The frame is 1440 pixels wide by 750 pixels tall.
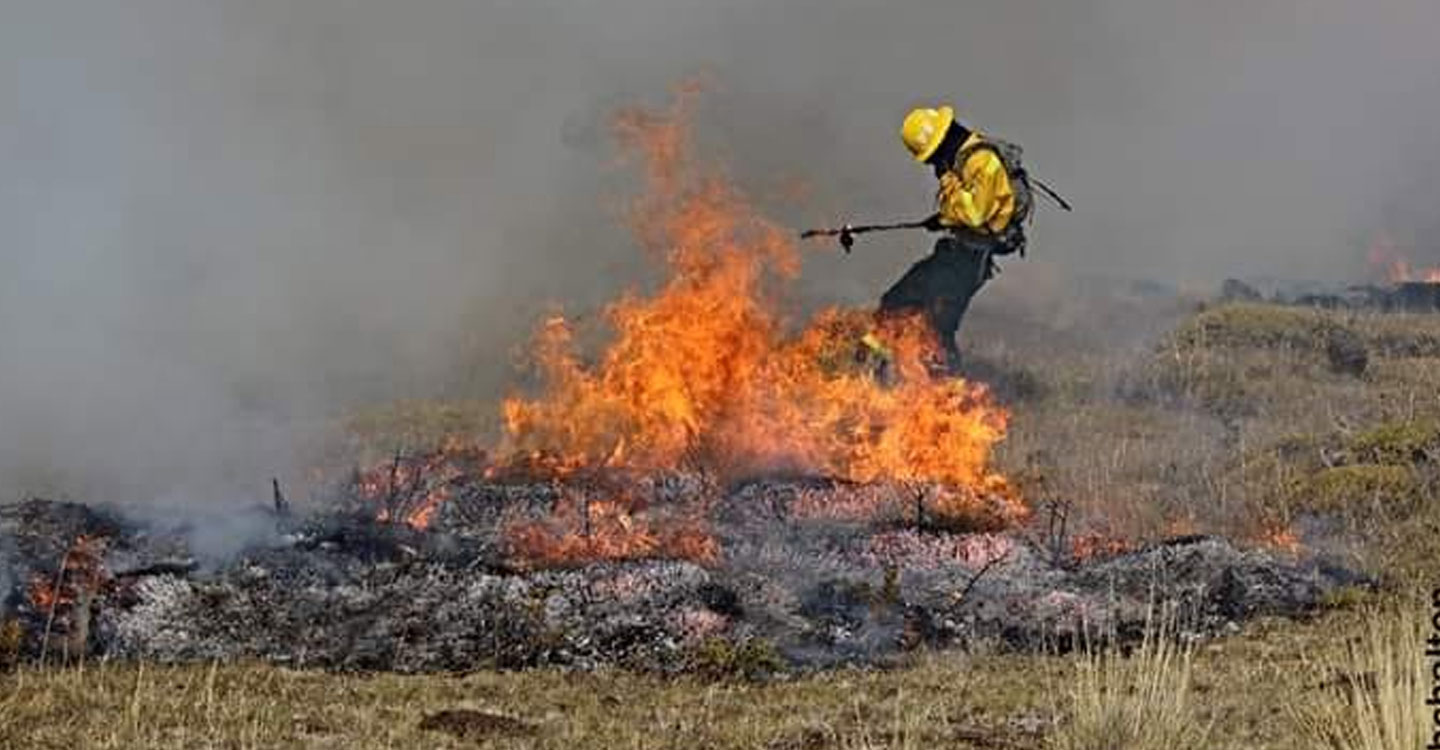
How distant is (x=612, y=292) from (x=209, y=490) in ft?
45.6

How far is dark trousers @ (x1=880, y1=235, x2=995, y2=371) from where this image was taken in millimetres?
19516

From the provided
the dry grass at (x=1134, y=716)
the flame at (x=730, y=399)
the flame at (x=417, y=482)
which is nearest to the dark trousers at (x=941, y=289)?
the flame at (x=730, y=399)

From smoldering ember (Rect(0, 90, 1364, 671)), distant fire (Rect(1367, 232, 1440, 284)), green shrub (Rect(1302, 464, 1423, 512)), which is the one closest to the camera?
smoldering ember (Rect(0, 90, 1364, 671))

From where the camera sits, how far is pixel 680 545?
43.4ft

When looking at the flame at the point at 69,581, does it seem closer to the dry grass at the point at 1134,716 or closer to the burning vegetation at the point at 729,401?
the burning vegetation at the point at 729,401

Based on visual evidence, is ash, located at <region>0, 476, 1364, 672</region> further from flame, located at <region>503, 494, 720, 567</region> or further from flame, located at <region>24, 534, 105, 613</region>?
flame, located at <region>503, 494, 720, 567</region>

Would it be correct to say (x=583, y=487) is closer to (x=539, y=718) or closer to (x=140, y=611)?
(x=140, y=611)

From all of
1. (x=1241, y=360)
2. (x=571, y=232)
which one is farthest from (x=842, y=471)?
(x=571, y=232)

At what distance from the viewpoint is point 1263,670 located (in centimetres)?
999

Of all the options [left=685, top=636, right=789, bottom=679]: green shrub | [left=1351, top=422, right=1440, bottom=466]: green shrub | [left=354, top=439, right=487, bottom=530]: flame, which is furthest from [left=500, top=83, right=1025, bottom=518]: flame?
[left=685, top=636, right=789, bottom=679]: green shrub

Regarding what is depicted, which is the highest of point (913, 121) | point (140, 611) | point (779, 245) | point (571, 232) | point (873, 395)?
point (571, 232)

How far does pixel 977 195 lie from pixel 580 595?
A: 7311 mm

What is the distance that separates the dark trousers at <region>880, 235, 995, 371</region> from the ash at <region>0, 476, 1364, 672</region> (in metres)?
6.53

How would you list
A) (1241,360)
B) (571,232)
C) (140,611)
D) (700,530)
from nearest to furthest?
(140,611)
(700,530)
(1241,360)
(571,232)
